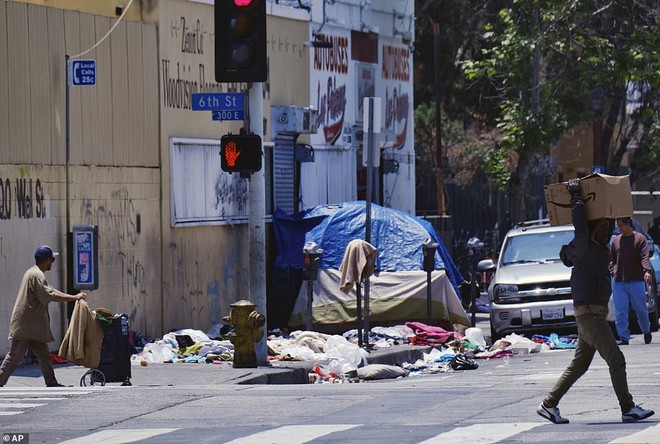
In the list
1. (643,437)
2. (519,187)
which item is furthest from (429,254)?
(643,437)

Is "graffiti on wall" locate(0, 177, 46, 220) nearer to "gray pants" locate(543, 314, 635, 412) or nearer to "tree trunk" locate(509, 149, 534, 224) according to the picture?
"gray pants" locate(543, 314, 635, 412)


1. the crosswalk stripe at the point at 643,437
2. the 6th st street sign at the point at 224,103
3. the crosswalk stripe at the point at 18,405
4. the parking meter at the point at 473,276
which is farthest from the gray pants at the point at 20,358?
the parking meter at the point at 473,276

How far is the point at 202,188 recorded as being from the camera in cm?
2330

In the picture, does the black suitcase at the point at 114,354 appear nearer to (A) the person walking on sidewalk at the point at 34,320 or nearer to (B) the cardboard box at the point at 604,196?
(A) the person walking on sidewalk at the point at 34,320

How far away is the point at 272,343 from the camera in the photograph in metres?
20.4

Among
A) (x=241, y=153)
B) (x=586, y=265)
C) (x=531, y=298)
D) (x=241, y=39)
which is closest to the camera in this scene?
(x=586, y=265)

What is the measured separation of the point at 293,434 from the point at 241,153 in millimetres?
6816

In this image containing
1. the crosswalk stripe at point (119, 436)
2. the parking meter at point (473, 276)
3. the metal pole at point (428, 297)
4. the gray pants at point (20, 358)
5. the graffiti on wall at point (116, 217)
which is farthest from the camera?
the parking meter at point (473, 276)

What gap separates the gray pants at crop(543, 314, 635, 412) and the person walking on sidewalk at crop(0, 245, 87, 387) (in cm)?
623

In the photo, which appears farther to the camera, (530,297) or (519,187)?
(519,187)

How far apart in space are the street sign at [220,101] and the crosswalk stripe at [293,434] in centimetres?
718

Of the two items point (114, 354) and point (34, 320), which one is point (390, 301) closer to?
point (114, 354)

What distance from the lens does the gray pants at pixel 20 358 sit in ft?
52.9

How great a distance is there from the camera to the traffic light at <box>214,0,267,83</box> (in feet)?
56.3
